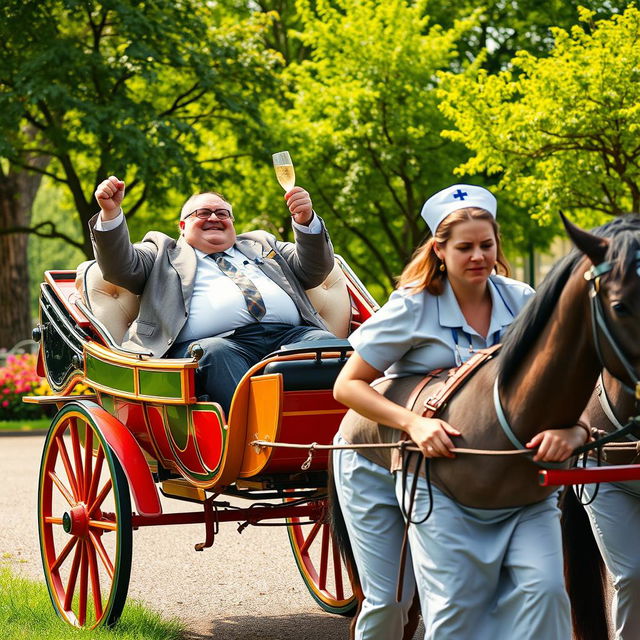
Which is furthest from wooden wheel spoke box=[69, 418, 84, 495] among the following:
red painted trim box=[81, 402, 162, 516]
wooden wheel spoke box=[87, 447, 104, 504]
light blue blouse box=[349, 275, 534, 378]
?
light blue blouse box=[349, 275, 534, 378]

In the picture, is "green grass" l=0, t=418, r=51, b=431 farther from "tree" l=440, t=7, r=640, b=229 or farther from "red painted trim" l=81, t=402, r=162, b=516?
"red painted trim" l=81, t=402, r=162, b=516

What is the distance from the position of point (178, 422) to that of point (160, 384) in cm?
19

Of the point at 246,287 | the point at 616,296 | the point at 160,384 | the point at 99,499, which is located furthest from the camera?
the point at 246,287

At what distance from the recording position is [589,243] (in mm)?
2916

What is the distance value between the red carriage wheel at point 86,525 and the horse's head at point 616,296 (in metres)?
2.89

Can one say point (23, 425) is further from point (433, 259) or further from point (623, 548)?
point (433, 259)

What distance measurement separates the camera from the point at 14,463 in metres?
12.4

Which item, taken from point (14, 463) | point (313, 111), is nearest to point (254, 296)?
point (14, 463)

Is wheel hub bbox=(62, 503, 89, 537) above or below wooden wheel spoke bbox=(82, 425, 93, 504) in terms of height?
below

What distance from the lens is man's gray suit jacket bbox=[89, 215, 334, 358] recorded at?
18.8 feet

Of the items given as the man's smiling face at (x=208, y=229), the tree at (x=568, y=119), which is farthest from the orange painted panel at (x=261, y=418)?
the tree at (x=568, y=119)

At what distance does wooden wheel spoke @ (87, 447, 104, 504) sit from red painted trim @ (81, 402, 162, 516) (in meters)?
0.12

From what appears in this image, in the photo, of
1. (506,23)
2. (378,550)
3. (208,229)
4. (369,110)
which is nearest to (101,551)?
(208,229)

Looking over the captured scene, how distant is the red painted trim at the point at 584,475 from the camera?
3100 millimetres
